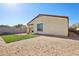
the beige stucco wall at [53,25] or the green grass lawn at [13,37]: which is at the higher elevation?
the beige stucco wall at [53,25]

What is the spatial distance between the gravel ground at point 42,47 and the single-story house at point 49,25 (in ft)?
0.46

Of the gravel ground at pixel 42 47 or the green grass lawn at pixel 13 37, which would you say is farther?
the green grass lawn at pixel 13 37

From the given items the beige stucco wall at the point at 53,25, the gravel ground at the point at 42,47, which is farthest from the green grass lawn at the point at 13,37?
the beige stucco wall at the point at 53,25

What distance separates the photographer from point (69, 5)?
320 cm

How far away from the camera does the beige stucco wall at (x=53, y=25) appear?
3.28 metres

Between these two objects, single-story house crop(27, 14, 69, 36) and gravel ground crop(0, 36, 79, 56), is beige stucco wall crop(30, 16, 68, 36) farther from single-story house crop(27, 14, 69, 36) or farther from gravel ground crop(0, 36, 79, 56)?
gravel ground crop(0, 36, 79, 56)

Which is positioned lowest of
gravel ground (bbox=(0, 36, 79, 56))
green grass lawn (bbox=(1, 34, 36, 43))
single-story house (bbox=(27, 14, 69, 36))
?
gravel ground (bbox=(0, 36, 79, 56))

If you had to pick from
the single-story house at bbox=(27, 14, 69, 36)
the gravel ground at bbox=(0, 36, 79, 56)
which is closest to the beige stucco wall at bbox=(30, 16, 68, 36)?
the single-story house at bbox=(27, 14, 69, 36)

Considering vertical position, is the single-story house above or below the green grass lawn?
above

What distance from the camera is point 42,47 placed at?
3193 mm

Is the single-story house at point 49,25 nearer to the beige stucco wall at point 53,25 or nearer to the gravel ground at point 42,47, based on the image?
the beige stucco wall at point 53,25

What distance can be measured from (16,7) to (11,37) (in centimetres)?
59

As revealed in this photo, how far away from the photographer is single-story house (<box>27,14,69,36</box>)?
3.28 meters

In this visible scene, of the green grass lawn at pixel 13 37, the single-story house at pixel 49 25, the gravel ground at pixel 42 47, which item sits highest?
the single-story house at pixel 49 25
